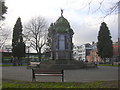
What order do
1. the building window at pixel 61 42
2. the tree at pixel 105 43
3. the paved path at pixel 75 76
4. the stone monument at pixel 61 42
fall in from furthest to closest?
1. the tree at pixel 105 43
2. the building window at pixel 61 42
3. the stone monument at pixel 61 42
4. the paved path at pixel 75 76

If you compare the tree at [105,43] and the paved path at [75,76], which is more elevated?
the tree at [105,43]

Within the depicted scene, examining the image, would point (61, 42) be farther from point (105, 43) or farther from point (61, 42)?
point (105, 43)

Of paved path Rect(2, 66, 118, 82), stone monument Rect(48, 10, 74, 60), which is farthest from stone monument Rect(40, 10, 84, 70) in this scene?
paved path Rect(2, 66, 118, 82)

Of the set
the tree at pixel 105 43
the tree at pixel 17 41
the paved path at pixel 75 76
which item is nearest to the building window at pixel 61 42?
the paved path at pixel 75 76

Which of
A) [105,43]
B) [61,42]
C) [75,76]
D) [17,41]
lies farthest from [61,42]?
[105,43]

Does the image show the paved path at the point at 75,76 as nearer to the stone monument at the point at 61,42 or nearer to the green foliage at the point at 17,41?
the stone monument at the point at 61,42

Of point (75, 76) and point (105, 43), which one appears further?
point (105, 43)

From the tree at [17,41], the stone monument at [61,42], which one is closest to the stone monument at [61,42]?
the stone monument at [61,42]

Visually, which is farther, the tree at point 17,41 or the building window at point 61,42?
the tree at point 17,41

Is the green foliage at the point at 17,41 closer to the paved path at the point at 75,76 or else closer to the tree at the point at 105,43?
the tree at the point at 105,43

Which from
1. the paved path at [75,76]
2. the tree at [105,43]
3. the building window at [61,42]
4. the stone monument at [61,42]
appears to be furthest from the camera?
the tree at [105,43]

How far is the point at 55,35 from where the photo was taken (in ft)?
123

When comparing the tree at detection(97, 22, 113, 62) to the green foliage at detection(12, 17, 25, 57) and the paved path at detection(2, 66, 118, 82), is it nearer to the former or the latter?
the green foliage at detection(12, 17, 25, 57)

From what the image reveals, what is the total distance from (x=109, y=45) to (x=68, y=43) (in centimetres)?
3275
